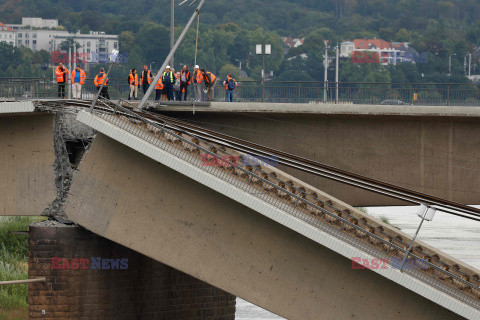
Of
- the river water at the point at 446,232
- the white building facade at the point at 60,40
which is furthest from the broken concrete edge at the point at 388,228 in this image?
the white building facade at the point at 60,40

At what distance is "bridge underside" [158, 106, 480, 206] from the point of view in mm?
25344

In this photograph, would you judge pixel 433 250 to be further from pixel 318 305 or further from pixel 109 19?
pixel 109 19

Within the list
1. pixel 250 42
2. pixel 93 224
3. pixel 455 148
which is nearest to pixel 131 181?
pixel 93 224

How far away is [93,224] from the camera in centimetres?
2158

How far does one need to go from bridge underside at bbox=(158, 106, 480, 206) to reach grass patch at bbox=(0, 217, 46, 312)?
998 cm

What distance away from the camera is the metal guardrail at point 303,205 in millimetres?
20406

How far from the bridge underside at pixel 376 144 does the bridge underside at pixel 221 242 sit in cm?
417

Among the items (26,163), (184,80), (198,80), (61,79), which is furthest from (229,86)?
(26,163)

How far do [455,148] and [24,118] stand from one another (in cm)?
1104

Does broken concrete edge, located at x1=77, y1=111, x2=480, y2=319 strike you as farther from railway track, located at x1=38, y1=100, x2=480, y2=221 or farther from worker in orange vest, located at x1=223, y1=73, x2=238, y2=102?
worker in orange vest, located at x1=223, y1=73, x2=238, y2=102

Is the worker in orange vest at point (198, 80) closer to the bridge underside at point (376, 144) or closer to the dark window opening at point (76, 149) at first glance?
the bridge underside at point (376, 144)

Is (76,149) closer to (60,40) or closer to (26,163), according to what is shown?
(26,163)

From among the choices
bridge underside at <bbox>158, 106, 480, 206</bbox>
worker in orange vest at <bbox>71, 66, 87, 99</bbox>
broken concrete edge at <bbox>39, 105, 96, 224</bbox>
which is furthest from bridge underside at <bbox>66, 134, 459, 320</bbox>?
worker in orange vest at <bbox>71, 66, 87, 99</bbox>

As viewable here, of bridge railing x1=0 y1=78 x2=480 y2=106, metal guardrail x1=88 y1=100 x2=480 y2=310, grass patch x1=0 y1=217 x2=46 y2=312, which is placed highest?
bridge railing x1=0 y1=78 x2=480 y2=106
